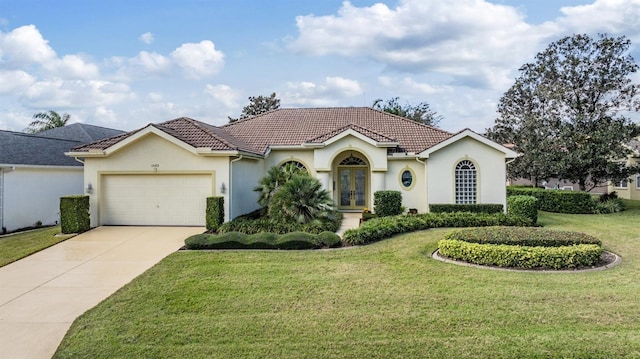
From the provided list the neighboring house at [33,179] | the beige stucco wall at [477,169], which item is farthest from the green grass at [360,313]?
the neighboring house at [33,179]

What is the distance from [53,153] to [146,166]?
8561 millimetres

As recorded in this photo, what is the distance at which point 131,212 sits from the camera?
17.2m

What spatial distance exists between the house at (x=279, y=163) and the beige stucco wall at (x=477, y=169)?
49 mm

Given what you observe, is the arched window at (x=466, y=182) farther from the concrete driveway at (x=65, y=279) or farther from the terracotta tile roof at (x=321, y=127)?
the concrete driveway at (x=65, y=279)

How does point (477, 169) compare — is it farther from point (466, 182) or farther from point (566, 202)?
point (566, 202)

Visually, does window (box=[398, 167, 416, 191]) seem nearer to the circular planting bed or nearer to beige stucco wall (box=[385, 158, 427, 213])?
beige stucco wall (box=[385, 158, 427, 213])

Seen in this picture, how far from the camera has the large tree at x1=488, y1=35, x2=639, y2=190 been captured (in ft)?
77.0

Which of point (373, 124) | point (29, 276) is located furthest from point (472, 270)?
point (373, 124)

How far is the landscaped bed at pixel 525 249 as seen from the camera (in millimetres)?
10094

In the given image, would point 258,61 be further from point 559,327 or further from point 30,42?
point 559,327

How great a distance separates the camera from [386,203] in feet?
60.4

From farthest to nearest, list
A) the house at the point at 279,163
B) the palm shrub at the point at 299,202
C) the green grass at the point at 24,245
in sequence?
the house at the point at 279,163 → the palm shrub at the point at 299,202 → the green grass at the point at 24,245

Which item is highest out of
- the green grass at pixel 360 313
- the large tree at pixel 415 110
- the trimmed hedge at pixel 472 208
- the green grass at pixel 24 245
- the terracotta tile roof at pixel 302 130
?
the large tree at pixel 415 110

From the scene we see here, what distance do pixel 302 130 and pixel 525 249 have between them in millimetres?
14959
